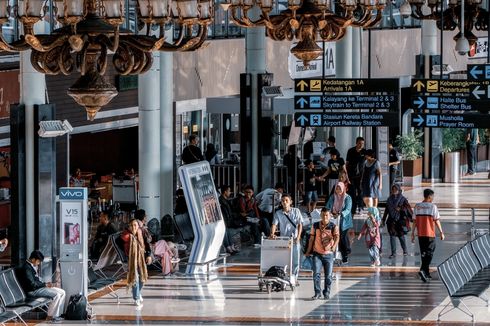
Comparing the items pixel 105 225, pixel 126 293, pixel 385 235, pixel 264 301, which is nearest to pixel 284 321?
pixel 264 301

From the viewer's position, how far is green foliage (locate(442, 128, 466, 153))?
43.8 meters

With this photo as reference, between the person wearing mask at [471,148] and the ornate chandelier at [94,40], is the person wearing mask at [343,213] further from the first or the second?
the person wearing mask at [471,148]

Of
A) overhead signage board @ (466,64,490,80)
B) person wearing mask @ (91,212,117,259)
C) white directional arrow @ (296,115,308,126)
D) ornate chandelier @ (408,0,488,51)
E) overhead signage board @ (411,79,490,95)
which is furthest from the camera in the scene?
white directional arrow @ (296,115,308,126)

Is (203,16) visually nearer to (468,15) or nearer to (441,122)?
(468,15)

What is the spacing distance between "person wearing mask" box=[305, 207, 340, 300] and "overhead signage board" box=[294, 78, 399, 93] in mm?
6120

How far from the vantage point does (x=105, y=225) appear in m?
24.5

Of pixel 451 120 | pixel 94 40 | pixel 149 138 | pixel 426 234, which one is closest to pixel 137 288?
pixel 426 234

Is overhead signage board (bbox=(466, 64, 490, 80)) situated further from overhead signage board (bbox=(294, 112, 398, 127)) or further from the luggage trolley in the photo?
the luggage trolley

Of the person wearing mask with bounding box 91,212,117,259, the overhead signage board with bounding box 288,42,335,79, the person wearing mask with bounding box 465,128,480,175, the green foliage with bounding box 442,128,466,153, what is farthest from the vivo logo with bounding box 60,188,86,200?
the person wearing mask with bounding box 465,128,480,175

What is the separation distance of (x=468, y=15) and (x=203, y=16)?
10346 millimetres

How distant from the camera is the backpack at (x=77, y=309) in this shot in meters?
20.6

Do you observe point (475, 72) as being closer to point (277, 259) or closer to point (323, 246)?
point (277, 259)

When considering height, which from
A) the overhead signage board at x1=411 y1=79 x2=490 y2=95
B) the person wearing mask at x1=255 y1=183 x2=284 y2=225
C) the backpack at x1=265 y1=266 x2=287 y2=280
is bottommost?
the backpack at x1=265 y1=266 x2=287 y2=280

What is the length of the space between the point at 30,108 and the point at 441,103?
814cm
